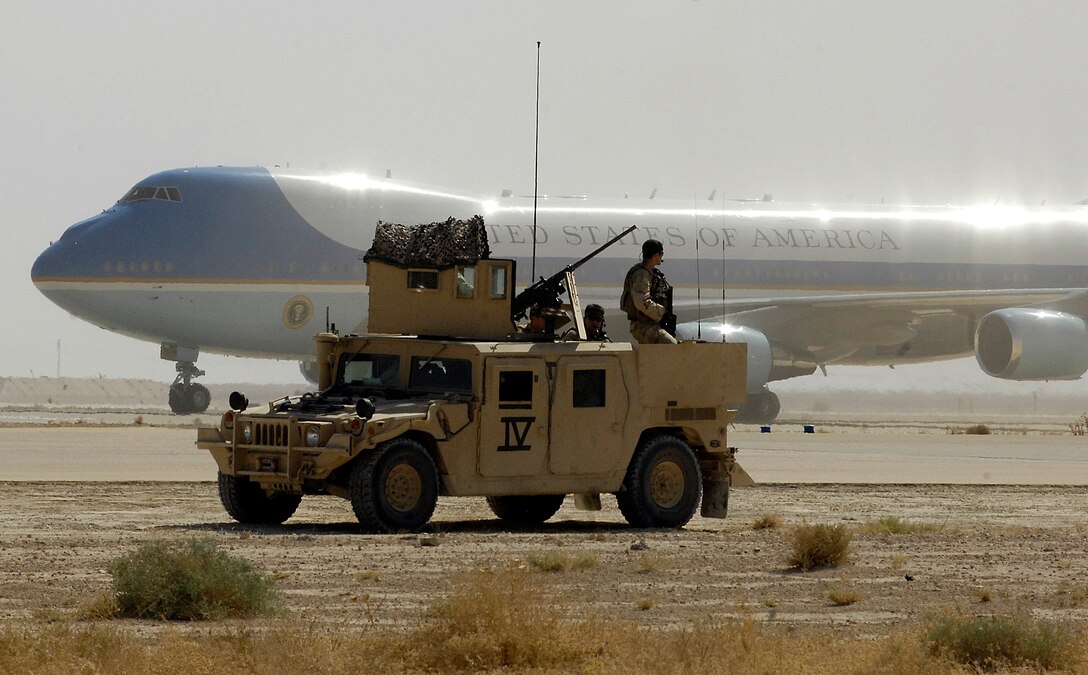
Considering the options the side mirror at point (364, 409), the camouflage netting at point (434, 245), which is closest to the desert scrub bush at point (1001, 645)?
the side mirror at point (364, 409)

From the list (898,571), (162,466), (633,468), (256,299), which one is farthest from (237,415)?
(256,299)

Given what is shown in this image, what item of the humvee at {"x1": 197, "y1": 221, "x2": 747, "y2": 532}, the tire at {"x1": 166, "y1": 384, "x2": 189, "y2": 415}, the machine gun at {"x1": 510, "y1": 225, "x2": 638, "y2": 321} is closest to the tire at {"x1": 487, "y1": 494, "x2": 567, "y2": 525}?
the humvee at {"x1": 197, "y1": 221, "x2": 747, "y2": 532}

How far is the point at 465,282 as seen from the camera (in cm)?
1572

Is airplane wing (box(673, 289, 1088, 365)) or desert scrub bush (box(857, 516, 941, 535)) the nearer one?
desert scrub bush (box(857, 516, 941, 535))

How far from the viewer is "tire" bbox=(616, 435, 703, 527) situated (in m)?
15.6

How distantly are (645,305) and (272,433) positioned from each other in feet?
11.8

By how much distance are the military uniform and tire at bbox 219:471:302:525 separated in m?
3.39

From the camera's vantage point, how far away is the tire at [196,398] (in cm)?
4062

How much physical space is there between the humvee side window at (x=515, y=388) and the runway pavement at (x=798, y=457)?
288 inches

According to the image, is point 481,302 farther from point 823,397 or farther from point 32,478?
point 823,397

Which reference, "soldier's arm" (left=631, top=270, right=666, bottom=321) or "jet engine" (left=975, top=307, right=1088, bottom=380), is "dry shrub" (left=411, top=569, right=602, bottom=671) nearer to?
"soldier's arm" (left=631, top=270, right=666, bottom=321)

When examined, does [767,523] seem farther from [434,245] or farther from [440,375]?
[434,245]

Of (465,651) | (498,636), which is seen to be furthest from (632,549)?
(465,651)

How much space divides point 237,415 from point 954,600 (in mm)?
6257
